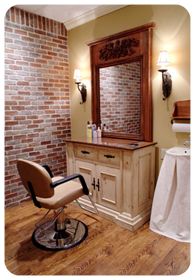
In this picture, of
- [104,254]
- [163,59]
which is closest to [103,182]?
[104,254]

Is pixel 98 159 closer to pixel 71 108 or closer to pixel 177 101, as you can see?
pixel 177 101

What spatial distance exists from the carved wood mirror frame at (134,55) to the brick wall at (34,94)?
621 millimetres

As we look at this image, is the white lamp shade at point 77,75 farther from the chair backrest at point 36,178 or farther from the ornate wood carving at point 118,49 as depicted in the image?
the chair backrest at point 36,178

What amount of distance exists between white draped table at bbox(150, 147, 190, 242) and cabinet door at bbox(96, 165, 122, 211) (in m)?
0.39

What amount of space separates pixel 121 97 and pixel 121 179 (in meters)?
1.01

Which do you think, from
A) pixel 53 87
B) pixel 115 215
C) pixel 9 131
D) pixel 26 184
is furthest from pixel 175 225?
pixel 53 87

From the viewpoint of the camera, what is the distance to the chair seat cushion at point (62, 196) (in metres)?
1.91

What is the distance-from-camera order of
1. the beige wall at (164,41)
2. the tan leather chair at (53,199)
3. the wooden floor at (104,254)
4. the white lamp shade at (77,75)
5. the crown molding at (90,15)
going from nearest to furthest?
the wooden floor at (104,254)
the tan leather chair at (53,199)
the beige wall at (164,41)
the crown molding at (90,15)
the white lamp shade at (77,75)

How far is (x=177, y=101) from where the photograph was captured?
2.28 meters

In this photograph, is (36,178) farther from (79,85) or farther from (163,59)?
(79,85)

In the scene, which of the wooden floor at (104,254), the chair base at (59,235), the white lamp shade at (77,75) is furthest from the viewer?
the white lamp shade at (77,75)

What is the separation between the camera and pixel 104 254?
6.27ft

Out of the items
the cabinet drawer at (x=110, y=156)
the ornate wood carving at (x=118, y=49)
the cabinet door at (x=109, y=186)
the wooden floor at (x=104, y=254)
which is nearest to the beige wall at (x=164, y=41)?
the ornate wood carving at (x=118, y=49)

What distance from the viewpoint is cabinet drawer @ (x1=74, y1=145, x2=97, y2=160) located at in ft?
8.57
